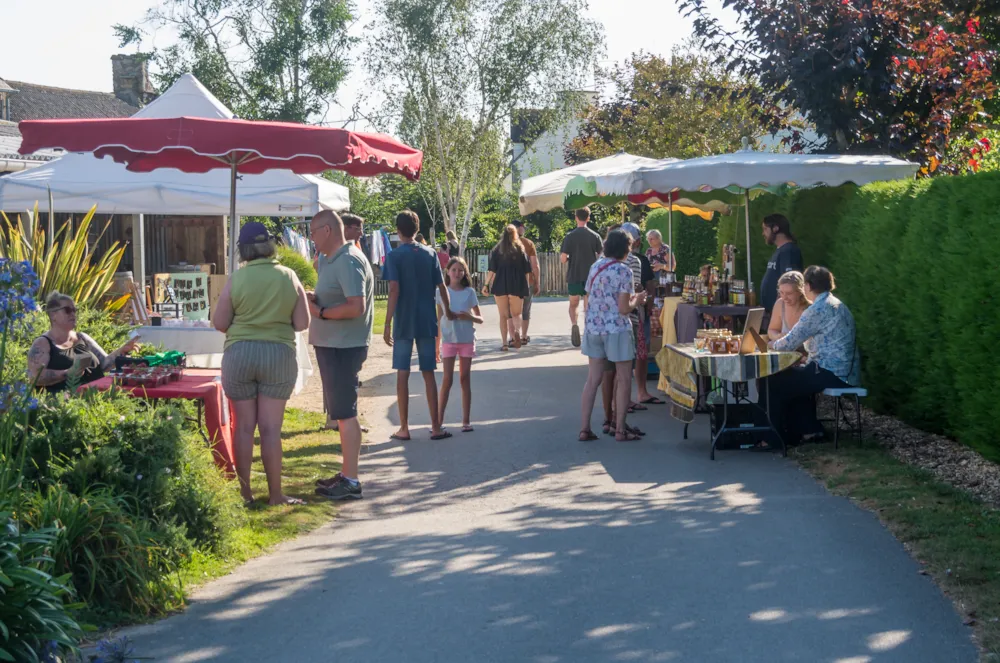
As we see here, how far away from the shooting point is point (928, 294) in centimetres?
980

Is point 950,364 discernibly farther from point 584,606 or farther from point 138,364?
point 138,364

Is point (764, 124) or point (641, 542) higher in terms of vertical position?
point (764, 124)

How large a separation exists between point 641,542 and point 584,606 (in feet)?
4.36

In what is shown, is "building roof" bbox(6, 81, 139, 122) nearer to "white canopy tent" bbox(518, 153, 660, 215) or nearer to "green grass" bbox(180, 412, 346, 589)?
"white canopy tent" bbox(518, 153, 660, 215)

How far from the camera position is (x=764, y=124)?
54.4 ft

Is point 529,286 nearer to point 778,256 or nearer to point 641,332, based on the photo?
point 641,332

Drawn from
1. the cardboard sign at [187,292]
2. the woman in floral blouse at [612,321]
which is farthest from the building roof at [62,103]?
the woman in floral blouse at [612,321]

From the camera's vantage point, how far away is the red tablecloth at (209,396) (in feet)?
25.6

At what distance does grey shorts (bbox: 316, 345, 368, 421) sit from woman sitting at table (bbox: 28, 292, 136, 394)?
149 cm

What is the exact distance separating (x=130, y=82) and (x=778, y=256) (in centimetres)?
4562

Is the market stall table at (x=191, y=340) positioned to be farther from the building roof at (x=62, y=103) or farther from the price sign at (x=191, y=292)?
the building roof at (x=62, y=103)

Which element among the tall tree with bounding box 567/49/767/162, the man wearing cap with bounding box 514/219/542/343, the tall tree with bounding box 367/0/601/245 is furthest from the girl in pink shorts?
the tall tree with bounding box 367/0/601/245

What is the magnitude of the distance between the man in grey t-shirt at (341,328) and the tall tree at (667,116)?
68.4 feet

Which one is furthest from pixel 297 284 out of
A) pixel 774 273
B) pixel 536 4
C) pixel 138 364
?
pixel 536 4
